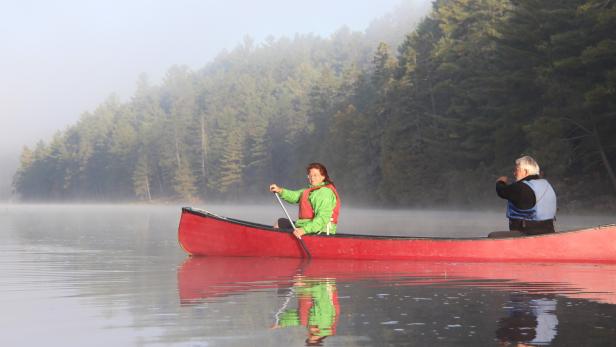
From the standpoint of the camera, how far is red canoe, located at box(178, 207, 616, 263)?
1483cm

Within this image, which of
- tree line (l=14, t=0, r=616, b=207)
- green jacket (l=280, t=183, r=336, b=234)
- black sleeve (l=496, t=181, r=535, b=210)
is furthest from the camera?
tree line (l=14, t=0, r=616, b=207)

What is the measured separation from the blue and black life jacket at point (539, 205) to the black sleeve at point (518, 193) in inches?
3.7

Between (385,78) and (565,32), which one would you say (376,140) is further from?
(565,32)

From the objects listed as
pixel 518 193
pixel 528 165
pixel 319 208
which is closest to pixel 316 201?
pixel 319 208

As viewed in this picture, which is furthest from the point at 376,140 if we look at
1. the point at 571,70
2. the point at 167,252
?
the point at 167,252

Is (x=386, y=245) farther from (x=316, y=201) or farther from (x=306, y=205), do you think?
(x=306, y=205)

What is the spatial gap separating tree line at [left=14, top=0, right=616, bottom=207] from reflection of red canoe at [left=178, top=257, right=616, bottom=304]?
837 inches

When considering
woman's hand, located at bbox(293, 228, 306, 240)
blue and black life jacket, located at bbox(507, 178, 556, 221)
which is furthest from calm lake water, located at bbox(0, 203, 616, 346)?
blue and black life jacket, located at bbox(507, 178, 556, 221)

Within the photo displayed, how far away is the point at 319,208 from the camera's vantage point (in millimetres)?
16000

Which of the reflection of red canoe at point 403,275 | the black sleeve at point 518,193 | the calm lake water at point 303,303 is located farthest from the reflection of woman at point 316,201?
the black sleeve at point 518,193

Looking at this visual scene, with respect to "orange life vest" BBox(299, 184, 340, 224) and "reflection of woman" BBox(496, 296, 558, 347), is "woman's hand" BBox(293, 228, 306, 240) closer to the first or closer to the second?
"orange life vest" BBox(299, 184, 340, 224)

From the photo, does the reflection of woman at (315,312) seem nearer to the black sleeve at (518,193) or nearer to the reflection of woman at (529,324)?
the reflection of woman at (529,324)

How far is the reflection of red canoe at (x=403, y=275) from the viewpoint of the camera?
11258 mm

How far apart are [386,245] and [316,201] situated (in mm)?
1469
